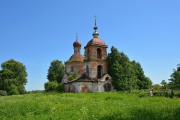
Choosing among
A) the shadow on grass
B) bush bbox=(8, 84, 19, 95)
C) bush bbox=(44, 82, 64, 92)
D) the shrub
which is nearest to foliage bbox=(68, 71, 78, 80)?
bush bbox=(44, 82, 64, 92)

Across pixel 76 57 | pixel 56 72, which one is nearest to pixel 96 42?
pixel 76 57

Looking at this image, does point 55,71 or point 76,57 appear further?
point 55,71

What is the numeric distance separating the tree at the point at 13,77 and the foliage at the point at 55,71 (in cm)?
762

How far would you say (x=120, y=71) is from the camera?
147 ft

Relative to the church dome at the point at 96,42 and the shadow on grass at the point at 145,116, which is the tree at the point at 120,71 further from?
the shadow on grass at the point at 145,116

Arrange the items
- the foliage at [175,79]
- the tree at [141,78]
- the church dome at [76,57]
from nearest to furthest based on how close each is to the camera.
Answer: the foliage at [175,79] < the tree at [141,78] < the church dome at [76,57]

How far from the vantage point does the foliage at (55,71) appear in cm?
6819

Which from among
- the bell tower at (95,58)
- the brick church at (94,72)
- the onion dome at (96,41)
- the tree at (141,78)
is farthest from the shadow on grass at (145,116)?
the tree at (141,78)

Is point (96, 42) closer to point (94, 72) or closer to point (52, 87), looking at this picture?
point (94, 72)

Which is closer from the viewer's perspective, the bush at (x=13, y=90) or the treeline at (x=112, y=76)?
the treeline at (x=112, y=76)

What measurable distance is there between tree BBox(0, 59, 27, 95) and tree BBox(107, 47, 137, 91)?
22968 mm

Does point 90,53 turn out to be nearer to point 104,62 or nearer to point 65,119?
point 104,62

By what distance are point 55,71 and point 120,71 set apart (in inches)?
1123

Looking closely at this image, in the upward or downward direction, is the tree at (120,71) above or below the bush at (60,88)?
above
